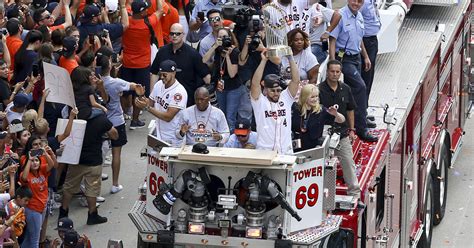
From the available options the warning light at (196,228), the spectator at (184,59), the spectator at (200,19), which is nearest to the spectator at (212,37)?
the spectator at (184,59)

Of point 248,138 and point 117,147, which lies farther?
point 117,147

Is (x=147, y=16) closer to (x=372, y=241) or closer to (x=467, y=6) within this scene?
(x=467, y=6)

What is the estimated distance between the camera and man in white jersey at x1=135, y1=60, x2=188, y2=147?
15.1 m

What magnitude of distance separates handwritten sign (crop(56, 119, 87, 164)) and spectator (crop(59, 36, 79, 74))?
44.0 inches

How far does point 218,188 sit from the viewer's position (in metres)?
13.1

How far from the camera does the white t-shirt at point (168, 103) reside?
49.2 ft

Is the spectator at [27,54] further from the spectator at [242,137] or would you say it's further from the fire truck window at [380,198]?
the fire truck window at [380,198]

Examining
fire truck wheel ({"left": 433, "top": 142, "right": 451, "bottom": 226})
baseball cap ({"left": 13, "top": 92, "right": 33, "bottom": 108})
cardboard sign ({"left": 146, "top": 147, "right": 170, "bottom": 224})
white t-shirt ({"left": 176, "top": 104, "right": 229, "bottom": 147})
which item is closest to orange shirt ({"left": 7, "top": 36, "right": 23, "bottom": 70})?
baseball cap ({"left": 13, "top": 92, "right": 33, "bottom": 108})

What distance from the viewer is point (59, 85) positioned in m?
17.2

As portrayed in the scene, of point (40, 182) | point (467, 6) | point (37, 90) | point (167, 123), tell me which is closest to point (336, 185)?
point (167, 123)

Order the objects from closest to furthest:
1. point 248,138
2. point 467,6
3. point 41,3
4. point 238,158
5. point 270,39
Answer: point 238,158 → point 248,138 → point 270,39 → point 41,3 → point 467,6

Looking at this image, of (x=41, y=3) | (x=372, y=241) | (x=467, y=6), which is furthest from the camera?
(x=467, y=6)

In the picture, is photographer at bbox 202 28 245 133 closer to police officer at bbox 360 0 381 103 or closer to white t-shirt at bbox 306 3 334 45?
white t-shirt at bbox 306 3 334 45

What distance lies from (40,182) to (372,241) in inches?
144
